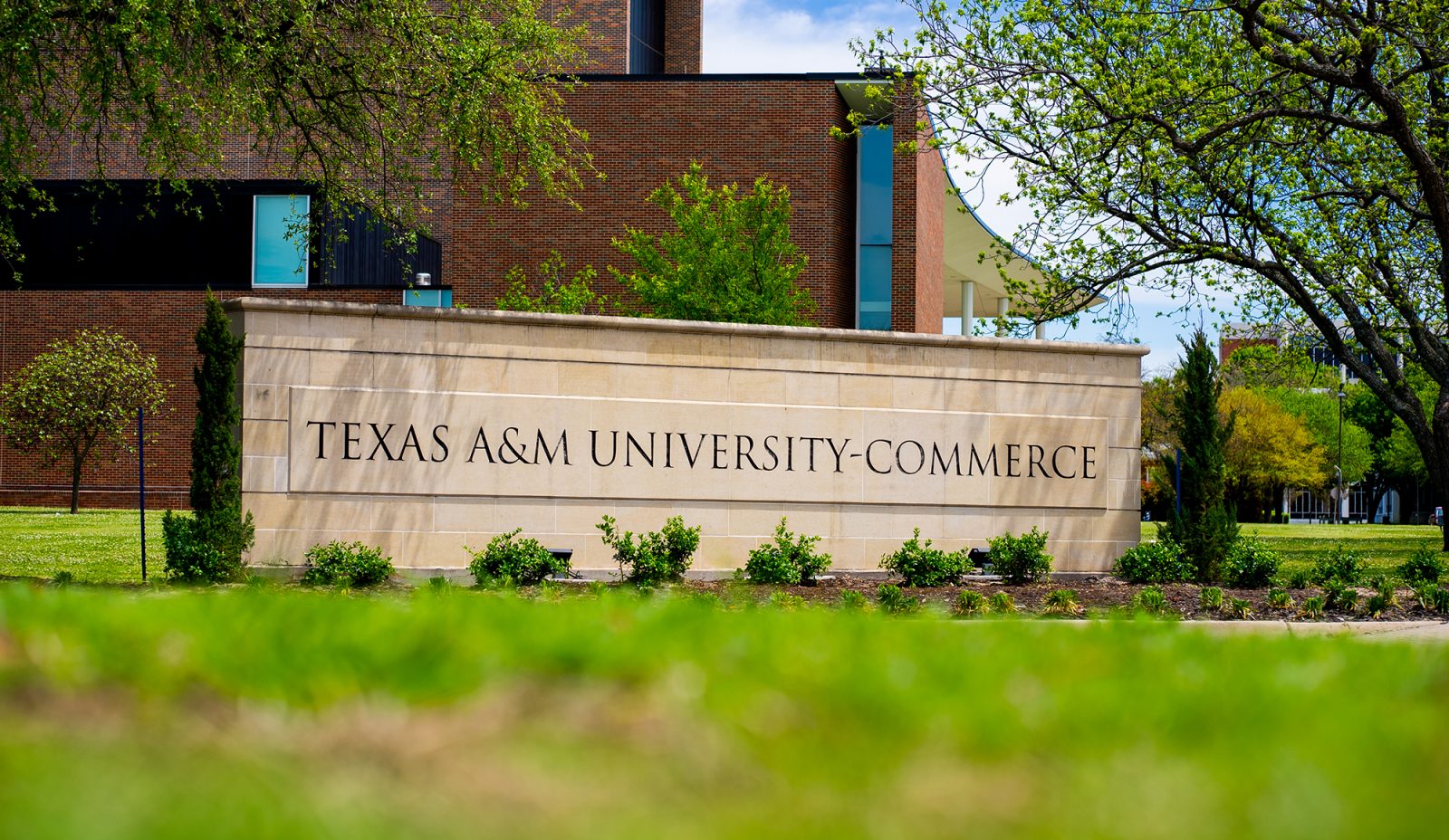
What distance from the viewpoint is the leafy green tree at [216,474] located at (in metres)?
13.0

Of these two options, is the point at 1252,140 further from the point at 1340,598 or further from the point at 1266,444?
the point at 1266,444

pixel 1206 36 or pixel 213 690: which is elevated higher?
pixel 1206 36

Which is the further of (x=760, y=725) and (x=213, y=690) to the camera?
(x=213, y=690)

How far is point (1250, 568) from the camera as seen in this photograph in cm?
1465

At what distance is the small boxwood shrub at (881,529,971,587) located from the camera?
1426 centimetres

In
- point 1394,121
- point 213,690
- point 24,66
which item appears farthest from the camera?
point 1394,121

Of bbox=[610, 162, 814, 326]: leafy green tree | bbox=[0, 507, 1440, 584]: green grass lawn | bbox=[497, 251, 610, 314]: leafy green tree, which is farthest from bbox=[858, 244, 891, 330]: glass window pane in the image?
bbox=[0, 507, 1440, 584]: green grass lawn

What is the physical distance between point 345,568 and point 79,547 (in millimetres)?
9770

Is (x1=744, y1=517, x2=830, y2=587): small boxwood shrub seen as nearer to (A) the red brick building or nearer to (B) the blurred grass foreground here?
(B) the blurred grass foreground

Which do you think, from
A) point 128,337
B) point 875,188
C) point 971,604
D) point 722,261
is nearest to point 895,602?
point 971,604

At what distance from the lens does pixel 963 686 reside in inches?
147

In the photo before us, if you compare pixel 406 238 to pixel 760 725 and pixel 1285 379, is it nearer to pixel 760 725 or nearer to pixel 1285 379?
pixel 760 725

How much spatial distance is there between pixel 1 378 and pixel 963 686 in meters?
42.5

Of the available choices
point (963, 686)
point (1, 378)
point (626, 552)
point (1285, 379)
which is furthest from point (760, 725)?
point (1, 378)
